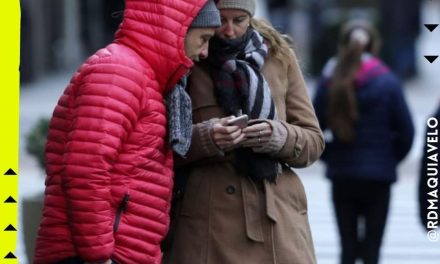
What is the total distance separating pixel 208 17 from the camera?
418cm

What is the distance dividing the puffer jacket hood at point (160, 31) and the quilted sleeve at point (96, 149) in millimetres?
138

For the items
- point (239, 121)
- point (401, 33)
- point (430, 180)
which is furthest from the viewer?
point (401, 33)

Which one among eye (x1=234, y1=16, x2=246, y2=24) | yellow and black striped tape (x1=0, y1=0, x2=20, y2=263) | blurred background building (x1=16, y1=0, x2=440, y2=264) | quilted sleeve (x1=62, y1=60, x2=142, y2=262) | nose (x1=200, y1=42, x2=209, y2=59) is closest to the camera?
quilted sleeve (x1=62, y1=60, x2=142, y2=262)

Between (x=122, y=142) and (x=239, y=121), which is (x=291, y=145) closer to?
(x=239, y=121)

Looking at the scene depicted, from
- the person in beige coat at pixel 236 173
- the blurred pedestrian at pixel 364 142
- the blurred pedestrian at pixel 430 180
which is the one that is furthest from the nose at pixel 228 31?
the blurred pedestrian at pixel 364 142

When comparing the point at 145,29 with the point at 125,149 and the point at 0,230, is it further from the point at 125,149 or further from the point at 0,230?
the point at 0,230

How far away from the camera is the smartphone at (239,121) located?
434 cm

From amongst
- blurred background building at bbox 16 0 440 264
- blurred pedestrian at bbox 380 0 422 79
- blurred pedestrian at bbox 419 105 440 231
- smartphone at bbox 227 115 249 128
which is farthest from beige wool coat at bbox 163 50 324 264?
blurred pedestrian at bbox 380 0 422 79

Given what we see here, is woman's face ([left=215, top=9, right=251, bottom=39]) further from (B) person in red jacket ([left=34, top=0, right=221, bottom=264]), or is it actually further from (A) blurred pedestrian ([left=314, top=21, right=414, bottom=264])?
(A) blurred pedestrian ([left=314, top=21, right=414, bottom=264])

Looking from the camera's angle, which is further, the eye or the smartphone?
the eye

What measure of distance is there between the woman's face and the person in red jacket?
23 centimetres

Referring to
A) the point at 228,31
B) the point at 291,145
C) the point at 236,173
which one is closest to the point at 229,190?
the point at 236,173

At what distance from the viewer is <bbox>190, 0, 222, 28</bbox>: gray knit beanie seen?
4148 millimetres

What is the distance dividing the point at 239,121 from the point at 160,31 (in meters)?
0.49
